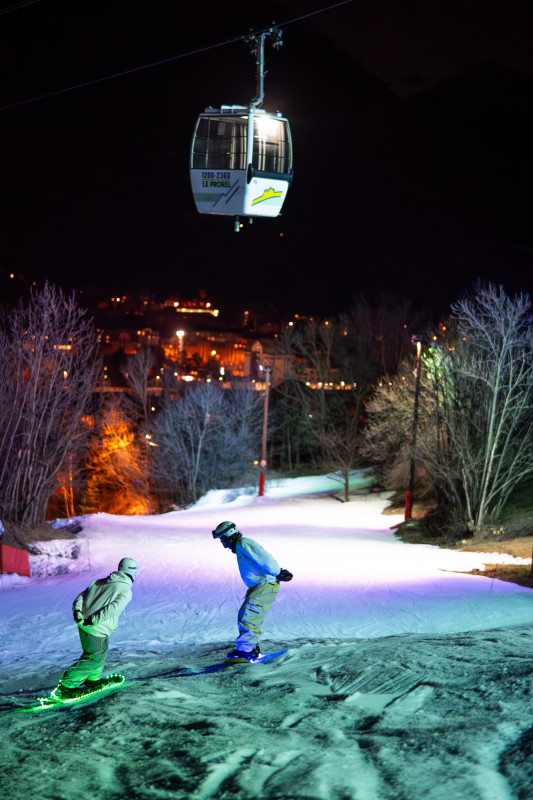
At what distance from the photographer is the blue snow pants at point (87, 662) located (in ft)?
23.1

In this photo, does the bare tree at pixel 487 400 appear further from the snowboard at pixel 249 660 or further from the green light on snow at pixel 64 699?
the green light on snow at pixel 64 699

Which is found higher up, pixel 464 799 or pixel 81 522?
pixel 464 799

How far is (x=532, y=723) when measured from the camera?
5172 millimetres

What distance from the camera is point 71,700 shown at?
6.98 metres

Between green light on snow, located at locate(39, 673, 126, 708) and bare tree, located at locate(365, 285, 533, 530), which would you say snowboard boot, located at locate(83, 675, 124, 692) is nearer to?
green light on snow, located at locate(39, 673, 126, 708)

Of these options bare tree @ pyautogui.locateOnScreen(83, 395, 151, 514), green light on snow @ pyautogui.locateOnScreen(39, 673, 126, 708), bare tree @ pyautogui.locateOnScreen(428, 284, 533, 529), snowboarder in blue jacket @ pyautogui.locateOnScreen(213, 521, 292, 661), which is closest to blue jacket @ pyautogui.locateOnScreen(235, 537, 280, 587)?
snowboarder in blue jacket @ pyautogui.locateOnScreen(213, 521, 292, 661)

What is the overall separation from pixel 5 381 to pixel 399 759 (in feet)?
57.8

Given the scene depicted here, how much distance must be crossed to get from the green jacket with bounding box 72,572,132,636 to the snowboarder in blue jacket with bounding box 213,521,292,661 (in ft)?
4.50

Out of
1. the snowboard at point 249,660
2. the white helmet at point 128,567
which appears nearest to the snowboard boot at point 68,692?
the white helmet at point 128,567

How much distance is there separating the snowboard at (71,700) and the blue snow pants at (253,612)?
4.95 feet

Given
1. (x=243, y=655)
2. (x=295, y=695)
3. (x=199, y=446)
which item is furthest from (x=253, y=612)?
Answer: (x=199, y=446)

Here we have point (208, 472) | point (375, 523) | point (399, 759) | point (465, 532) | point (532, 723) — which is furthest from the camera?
point (208, 472)

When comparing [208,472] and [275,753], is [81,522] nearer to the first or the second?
[275,753]

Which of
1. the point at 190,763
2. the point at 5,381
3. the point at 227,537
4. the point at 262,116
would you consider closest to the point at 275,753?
the point at 190,763
